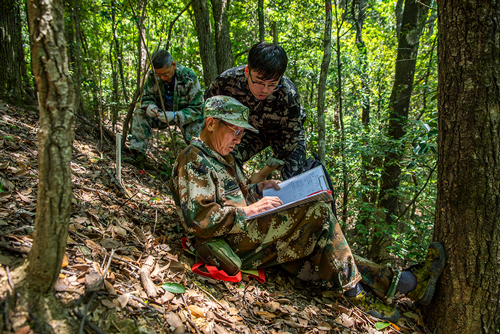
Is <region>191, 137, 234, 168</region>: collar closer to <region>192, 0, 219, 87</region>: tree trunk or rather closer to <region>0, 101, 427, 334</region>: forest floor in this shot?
<region>0, 101, 427, 334</region>: forest floor

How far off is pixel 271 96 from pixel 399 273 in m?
2.22

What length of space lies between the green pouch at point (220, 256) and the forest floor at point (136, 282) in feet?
0.48

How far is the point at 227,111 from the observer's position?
246cm

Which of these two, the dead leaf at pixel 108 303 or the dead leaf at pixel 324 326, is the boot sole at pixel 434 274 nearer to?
the dead leaf at pixel 324 326

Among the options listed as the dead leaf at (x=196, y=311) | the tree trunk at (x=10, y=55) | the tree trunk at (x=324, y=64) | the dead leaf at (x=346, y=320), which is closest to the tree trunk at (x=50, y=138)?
the dead leaf at (x=196, y=311)

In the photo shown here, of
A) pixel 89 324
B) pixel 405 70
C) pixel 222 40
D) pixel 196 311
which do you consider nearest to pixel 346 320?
pixel 196 311

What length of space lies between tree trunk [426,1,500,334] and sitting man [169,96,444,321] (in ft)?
0.65

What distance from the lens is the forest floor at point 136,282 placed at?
5.35 ft

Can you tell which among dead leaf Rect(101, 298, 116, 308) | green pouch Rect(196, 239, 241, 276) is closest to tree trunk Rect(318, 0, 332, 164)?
green pouch Rect(196, 239, 241, 276)

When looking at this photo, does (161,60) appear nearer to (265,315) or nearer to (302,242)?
(302,242)

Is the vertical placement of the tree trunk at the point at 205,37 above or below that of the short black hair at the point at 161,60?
above

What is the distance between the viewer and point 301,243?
8.43ft

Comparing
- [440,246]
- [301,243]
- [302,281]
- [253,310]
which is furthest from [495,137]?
[253,310]

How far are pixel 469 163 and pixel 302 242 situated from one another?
1.43 meters
